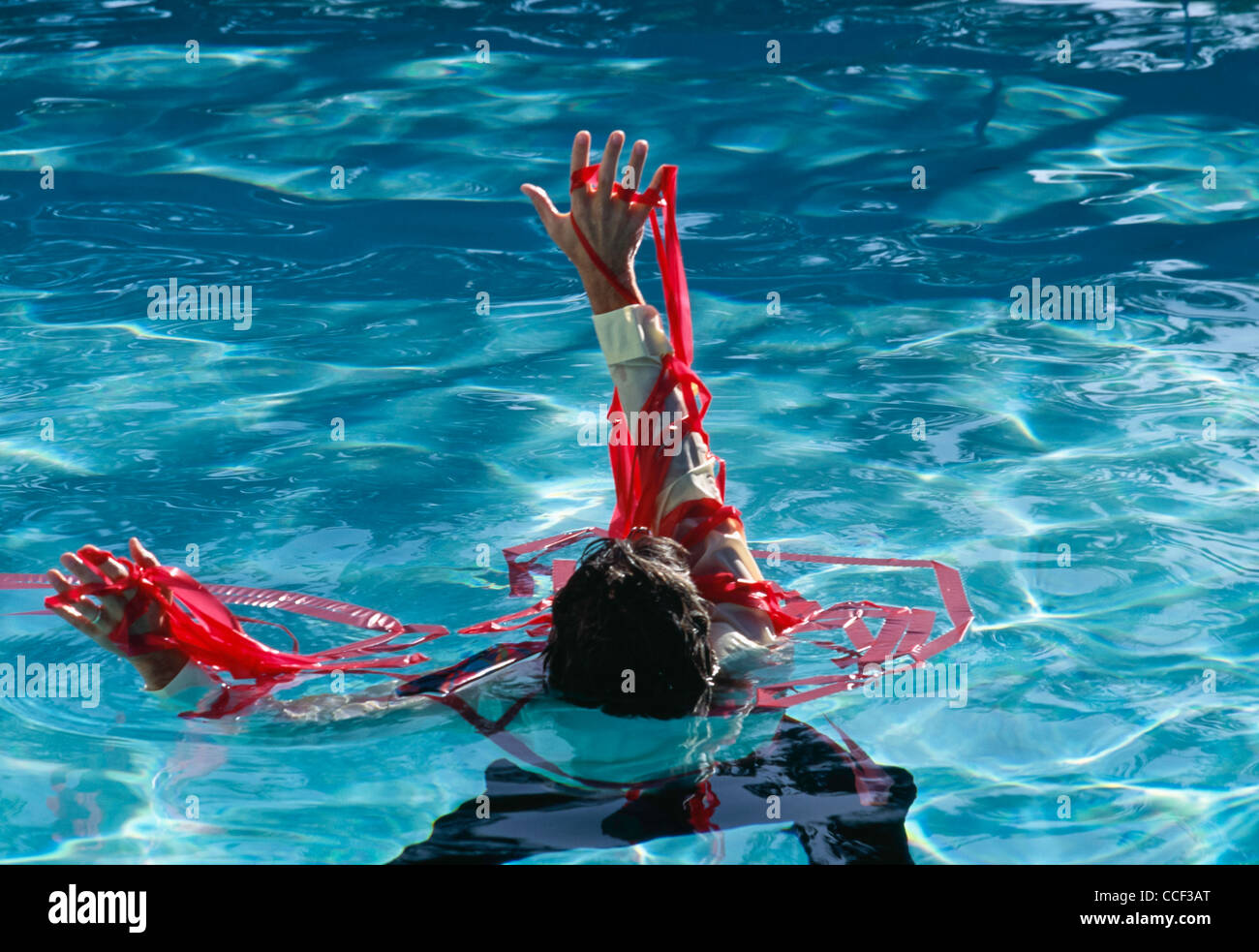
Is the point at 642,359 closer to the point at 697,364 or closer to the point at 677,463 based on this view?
the point at 677,463

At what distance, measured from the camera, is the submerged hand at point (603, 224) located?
319 centimetres

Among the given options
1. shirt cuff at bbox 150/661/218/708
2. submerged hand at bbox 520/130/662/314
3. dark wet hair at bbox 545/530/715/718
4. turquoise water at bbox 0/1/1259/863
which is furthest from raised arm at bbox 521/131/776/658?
shirt cuff at bbox 150/661/218/708

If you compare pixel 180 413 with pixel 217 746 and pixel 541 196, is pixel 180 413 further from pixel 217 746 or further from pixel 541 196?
pixel 541 196

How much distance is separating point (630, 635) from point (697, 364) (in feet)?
11.8

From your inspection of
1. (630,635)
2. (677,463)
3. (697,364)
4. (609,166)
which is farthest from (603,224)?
(697,364)

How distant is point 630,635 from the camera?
2.73m

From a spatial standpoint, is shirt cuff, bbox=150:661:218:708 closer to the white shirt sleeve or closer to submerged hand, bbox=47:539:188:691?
submerged hand, bbox=47:539:188:691

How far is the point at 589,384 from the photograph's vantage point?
5949 mm

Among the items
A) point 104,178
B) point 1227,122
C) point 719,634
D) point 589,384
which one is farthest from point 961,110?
point 719,634

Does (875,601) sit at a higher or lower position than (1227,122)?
lower

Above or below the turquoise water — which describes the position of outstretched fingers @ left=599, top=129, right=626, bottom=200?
above

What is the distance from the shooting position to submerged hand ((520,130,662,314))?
3191 mm

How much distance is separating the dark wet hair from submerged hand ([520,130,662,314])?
2.51 ft

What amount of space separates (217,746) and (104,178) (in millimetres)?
5634
